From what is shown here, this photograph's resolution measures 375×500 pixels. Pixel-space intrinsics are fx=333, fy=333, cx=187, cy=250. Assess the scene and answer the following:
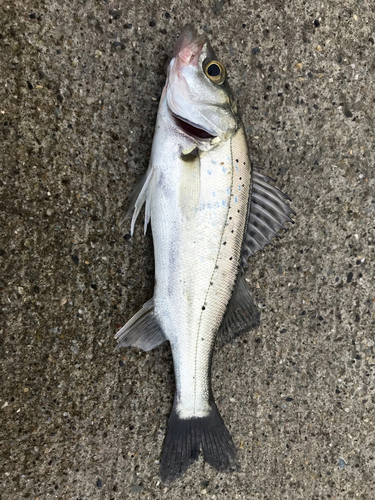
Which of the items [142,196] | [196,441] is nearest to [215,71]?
[142,196]

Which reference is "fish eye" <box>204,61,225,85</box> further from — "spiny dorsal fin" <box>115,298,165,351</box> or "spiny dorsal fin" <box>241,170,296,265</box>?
"spiny dorsal fin" <box>115,298,165,351</box>

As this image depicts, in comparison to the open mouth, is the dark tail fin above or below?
below

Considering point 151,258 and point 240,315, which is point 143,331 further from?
point 240,315

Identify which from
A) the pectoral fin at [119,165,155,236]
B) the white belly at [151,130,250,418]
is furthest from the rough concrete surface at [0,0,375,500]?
the white belly at [151,130,250,418]

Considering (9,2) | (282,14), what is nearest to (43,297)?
(9,2)

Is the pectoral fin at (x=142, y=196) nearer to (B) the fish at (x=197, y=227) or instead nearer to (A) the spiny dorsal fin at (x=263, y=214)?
(B) the fish at (x=197, y=227)

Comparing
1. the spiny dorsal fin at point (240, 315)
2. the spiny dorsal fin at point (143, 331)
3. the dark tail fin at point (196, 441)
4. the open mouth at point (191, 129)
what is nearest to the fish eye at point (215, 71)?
the open mouth at point (191, 129)
